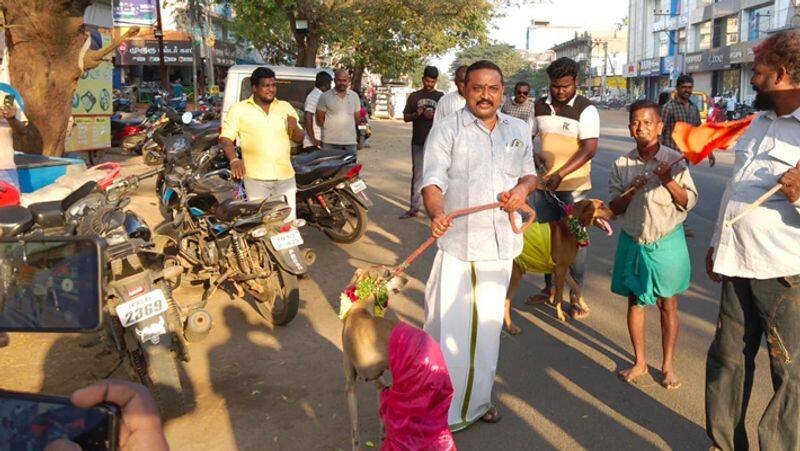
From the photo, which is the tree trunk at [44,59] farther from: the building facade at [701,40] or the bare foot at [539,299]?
the building facade at [701,40]

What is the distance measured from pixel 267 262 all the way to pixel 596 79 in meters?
94.1

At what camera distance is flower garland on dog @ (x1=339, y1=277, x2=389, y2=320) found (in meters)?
3.49

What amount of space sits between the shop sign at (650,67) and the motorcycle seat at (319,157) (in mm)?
63246

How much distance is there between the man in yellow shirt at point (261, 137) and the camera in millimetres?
6324

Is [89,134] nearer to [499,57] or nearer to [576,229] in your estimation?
[576,229]

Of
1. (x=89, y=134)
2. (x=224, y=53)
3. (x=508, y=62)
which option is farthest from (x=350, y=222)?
(x=508, y=62)

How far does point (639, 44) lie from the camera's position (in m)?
72.7

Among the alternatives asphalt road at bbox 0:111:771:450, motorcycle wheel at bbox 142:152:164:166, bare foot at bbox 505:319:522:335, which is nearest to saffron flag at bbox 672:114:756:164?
asphalt road at bbox 0:111:771:450

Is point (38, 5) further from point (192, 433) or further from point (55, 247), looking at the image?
point (55, 247)

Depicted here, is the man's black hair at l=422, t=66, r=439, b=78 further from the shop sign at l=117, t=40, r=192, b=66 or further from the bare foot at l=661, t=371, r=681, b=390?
the shop sign at l=117, t=40, r=192, b=66

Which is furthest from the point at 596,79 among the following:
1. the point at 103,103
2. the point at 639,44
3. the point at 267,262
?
the point at 267,262

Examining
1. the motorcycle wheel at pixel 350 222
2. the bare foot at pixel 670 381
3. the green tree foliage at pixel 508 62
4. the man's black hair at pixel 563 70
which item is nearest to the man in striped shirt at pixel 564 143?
the man's black hair at pixel 563 70

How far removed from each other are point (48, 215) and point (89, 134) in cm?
911

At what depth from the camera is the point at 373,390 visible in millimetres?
4441
